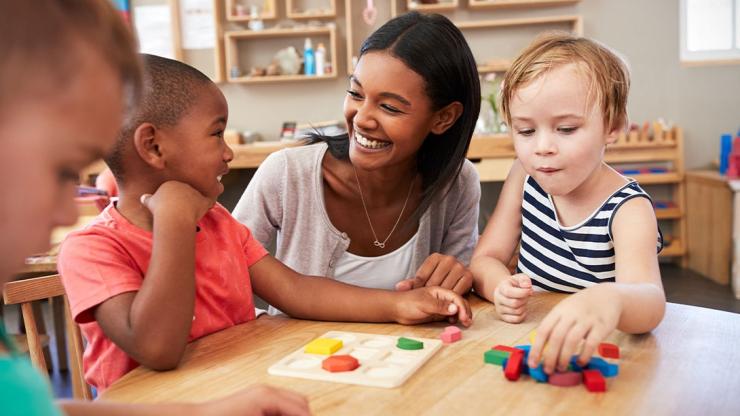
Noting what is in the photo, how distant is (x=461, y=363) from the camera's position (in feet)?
3.10

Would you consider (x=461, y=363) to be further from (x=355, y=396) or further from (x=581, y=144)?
(x=581, y=144)

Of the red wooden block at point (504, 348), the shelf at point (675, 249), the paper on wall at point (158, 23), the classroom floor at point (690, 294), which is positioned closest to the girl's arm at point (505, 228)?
the red wooden block at point (504, 348)

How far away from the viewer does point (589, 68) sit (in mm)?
1291

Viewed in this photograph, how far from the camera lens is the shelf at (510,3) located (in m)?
4.81

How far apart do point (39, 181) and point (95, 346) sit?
0.71m

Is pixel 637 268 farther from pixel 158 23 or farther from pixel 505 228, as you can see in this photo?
pixel 158 23

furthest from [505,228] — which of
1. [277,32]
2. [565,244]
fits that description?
[277,32]

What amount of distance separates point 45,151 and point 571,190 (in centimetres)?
106

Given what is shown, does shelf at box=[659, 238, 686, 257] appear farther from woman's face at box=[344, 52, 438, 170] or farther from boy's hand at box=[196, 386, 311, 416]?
boy's hand at box=[196, 386, 311, 416]

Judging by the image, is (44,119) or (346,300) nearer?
(44,119)

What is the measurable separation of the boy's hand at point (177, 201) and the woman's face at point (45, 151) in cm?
54

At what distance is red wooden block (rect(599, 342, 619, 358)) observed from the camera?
0.95m

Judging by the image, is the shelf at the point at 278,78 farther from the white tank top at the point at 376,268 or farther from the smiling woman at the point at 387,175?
the white tank top at the point at 376,268

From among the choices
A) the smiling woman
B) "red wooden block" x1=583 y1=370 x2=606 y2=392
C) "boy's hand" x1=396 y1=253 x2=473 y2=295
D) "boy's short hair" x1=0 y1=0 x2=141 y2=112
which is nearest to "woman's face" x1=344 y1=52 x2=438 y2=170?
the smiling woman
